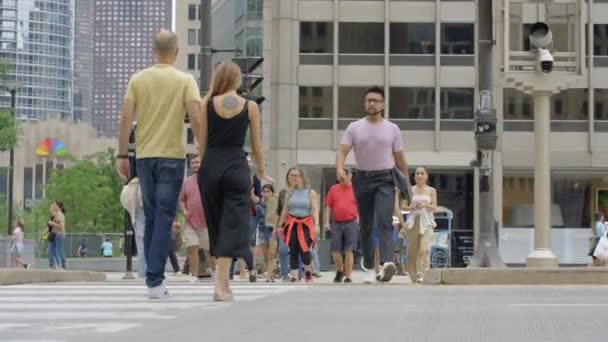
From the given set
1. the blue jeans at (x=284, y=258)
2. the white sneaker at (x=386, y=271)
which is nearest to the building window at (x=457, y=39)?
the blue jeans at (x=284, y=258)

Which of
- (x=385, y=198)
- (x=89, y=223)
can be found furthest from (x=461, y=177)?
(x=89, y=223)

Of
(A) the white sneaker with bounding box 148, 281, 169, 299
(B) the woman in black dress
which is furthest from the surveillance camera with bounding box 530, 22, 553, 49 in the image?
(A) the white sneaker with bounding box 148, 281, 169, 299

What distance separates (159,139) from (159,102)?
1.01 ft

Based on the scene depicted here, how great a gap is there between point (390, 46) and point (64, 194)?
52378 mm

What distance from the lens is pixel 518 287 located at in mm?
11773

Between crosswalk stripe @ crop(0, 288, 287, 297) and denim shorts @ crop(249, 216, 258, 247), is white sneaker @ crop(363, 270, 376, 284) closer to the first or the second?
crosswalk stripe @ crop(0, 288, 287, 297)

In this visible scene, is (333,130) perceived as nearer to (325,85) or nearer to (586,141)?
(325,85)

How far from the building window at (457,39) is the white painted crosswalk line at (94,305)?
4225cm

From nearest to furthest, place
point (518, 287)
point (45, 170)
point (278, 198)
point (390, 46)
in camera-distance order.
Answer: point (518, 287)
point (278, 198)
point (390, 46)
point (45, 170)

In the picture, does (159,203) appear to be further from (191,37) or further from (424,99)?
(191,37)

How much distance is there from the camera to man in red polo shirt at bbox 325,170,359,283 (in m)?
16.8

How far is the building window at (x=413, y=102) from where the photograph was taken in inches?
2099

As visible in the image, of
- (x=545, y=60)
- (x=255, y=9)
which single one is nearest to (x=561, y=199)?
(x=255, y=9)

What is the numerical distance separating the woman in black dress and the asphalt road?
0.50 meters
